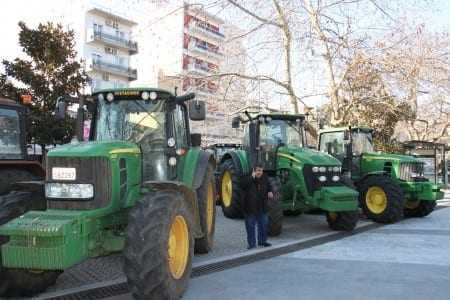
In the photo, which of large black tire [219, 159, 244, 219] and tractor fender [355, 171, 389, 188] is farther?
tractor fender [355, 171, 389, 188]

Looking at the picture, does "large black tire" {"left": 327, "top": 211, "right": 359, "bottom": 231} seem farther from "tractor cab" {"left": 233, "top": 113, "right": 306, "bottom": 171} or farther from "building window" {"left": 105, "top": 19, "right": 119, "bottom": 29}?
"building window" {"left": 105, "top": 19, "right": 119, "bottom": 29}

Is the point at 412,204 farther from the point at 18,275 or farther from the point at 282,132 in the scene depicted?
the point at 18,275

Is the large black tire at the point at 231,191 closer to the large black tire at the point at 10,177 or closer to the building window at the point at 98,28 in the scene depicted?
the large black tire at the point at 10,177

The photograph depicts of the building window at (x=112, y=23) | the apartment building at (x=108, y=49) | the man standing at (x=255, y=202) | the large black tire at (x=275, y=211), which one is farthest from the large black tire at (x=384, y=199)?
the building window at (x=112, y=23)

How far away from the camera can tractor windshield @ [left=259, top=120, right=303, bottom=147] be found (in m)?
12.0

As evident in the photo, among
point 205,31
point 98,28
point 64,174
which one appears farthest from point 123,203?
point 98,28

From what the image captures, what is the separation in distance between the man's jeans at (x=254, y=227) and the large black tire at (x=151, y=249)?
354 centimetres

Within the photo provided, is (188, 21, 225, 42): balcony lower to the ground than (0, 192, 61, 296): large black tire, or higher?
higher

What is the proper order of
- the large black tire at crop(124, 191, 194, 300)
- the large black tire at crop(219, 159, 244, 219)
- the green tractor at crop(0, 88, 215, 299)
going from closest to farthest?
1. the green tractor at crop(0, 88, 215, 299)
2. the large black tire at crop(124, 191, 194, 300)
3. the large black tire at crop(219, 159, 244, 219)

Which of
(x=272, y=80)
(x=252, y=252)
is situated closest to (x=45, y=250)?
(x=252, y=252)

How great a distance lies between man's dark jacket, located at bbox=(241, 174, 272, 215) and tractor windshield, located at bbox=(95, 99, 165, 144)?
2.75 m

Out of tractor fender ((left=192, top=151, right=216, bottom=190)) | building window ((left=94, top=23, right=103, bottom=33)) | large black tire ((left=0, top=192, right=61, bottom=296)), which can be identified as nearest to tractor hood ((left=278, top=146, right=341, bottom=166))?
tractor fender ((left=192, top=151, right=216, bottom=190))

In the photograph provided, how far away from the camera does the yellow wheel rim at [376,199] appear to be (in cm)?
1262

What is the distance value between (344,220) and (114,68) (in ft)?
179
